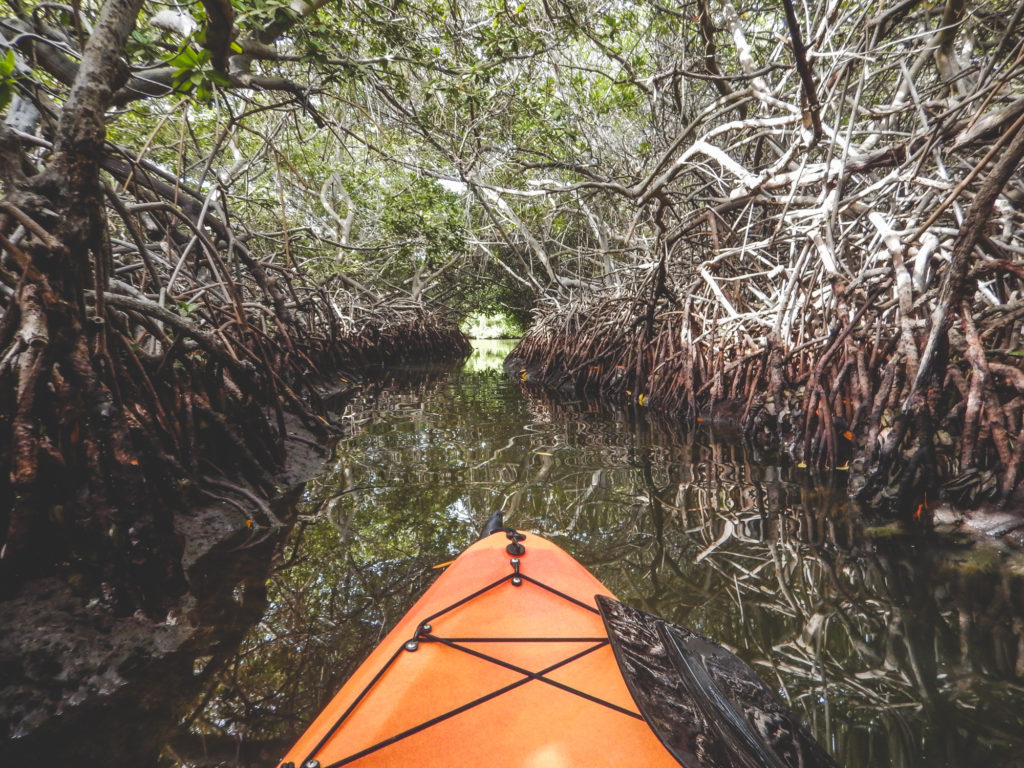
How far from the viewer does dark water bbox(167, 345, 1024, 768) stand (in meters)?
1.06

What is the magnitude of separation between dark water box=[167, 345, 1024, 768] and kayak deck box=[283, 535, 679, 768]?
1.08ft

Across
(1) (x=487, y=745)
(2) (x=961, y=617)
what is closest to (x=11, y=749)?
(1) (x=487, y=745)

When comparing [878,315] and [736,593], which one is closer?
[736,593]

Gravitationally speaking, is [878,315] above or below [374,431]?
above

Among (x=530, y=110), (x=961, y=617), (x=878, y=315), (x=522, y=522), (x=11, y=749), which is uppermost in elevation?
(x=530, y=110)

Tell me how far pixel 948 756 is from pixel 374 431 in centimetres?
367

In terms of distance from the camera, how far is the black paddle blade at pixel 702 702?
772mm

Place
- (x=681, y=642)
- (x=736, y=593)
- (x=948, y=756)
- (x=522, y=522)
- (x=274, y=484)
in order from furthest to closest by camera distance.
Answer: (x=274, y=484) < (x=522, y=522) < (x=736, y=593) < (x=681, y=642) < (x=948, y=756)

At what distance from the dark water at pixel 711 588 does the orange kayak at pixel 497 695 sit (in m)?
0.33

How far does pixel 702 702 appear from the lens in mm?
889

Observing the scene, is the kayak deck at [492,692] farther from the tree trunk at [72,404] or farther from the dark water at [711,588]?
the tree trunk at [72,404]

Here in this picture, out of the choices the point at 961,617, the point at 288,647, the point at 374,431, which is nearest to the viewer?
the point at 288,647

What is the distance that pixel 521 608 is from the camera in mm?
1149

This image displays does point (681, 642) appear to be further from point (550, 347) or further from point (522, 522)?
point (550, 347)
